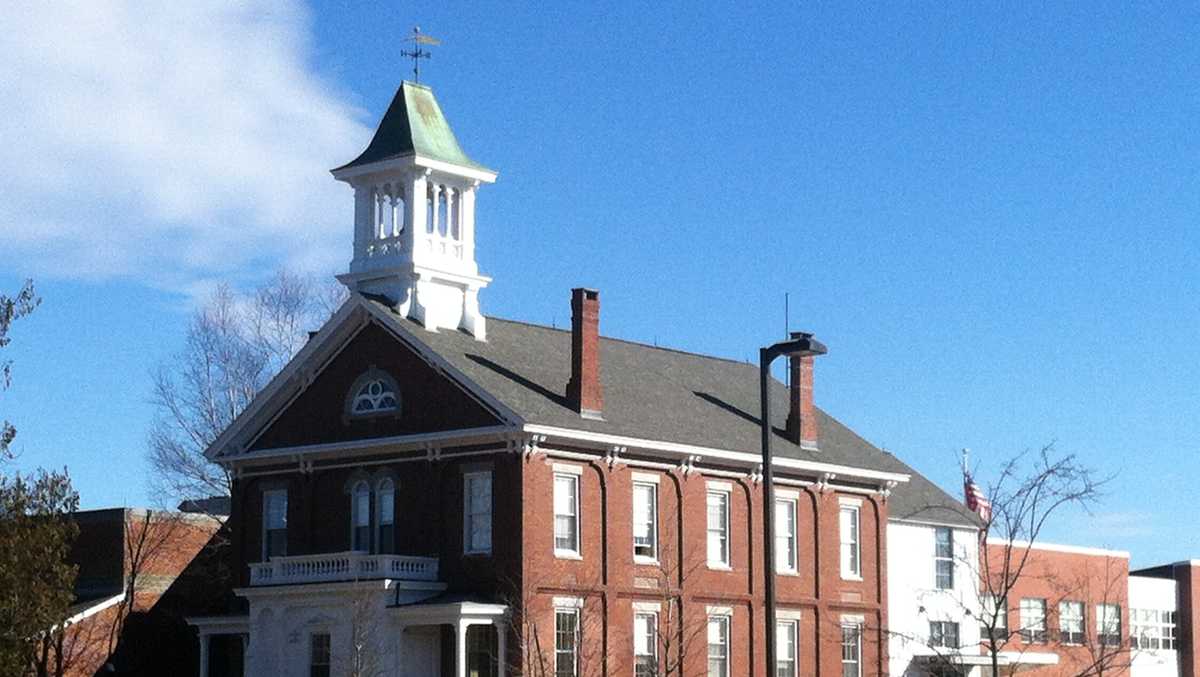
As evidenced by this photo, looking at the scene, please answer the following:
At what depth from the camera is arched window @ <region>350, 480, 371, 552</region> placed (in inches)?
2256

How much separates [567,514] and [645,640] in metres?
4.29

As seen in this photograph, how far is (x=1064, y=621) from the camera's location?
74375 millimetres

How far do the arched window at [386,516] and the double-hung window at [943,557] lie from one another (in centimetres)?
1940

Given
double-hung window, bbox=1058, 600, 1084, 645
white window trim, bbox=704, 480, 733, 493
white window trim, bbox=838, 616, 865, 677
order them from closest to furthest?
white window trim, bbox=704, 480, 733, 493
white window trim, bbox=838, 616, 865, 677
double-hung window, bbox=1058, 600, 1084, 645

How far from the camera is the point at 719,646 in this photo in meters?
59.2

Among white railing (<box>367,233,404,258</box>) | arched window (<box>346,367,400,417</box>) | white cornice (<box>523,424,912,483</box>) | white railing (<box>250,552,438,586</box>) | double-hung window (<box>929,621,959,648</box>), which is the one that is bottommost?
double-hung window (<box>929,621,959,648</box>)

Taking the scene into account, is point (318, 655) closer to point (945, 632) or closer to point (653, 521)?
point (653, 521)

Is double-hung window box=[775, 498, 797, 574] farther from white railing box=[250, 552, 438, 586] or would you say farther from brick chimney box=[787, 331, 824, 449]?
white railing box=[250, 552, 438, 586]

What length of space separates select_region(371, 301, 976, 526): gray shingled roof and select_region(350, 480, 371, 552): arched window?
14.6 ft

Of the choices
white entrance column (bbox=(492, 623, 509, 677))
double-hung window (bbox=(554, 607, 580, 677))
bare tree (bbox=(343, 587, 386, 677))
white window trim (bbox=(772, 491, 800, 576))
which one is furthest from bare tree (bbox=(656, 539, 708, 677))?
bare tree (bbox=(343, 587, 386, 677))

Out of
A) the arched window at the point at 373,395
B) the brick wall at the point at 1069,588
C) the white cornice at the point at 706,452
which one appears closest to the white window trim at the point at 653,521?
the white cornice at the point at 706,452

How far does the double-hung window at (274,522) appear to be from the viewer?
196 feet

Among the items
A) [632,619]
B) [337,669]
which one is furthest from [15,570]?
[632,619]

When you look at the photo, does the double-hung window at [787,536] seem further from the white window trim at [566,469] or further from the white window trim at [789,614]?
the white window trim at [566,469]
